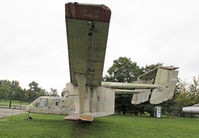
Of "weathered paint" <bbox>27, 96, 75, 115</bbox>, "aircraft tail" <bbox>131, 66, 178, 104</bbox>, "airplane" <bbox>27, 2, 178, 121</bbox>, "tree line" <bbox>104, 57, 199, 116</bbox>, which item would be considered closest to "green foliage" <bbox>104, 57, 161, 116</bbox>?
"tree line" <bbox>104, 57, 199, 116</bbox>

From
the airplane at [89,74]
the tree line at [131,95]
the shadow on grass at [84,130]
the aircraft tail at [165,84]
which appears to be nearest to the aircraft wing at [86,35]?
the airplane at [89,74]

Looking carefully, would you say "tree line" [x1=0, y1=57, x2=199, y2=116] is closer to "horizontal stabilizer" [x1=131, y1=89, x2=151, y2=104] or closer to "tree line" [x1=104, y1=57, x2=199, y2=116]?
"tree line" [x1=104, y1=57, x2=199, y2=116]

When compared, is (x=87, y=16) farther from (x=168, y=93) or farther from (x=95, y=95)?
(x=168, y=93)

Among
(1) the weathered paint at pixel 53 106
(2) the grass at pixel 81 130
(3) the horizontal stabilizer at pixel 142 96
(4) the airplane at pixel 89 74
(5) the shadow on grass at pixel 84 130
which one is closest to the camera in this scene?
(4) the airplane at pixel 89 74

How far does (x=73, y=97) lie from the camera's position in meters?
11.0

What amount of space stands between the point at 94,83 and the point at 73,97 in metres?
2.02

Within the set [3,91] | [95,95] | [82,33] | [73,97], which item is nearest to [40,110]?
[73,97]

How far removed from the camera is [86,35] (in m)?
5.08

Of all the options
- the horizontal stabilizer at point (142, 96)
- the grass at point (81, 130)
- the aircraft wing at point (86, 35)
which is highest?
the aircraft wing at point (86, 35)

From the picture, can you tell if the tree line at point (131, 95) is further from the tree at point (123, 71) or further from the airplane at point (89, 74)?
the airplane at point (89, 74)

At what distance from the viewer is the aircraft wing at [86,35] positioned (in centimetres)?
389

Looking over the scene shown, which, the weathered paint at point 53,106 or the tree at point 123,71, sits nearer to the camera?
the weathered paint at point 53,106

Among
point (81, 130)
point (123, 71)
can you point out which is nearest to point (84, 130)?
point (81, 130)

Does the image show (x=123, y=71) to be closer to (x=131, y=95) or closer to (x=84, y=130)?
(x=131, y=95)
